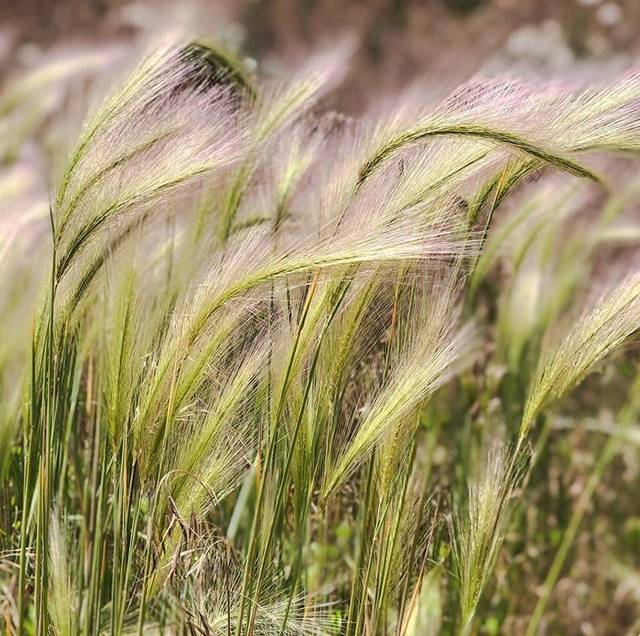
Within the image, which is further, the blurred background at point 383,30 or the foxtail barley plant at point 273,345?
the blurred background at point 383,30

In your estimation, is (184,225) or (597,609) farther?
(597,609)

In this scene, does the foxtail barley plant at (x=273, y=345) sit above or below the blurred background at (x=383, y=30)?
below

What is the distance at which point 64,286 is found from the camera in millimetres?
1316

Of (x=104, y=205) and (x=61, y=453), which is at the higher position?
(x=104, y=205)

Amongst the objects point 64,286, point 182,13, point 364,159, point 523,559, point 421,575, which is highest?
point 182,13

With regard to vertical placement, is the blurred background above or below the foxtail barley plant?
above

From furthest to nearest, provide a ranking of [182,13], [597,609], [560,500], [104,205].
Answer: [597,609] < [560,500] < [182,13] < [104,205]

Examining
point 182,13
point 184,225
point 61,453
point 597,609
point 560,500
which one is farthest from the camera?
point 597,609

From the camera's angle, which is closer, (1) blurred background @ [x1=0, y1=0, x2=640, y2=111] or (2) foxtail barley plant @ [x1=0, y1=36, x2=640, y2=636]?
(2) foxtail barley plant @ [x1=0, y1=36, x2=640, y2=636]

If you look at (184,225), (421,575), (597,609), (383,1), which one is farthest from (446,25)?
(421,575)

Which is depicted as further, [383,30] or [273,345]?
[383,30]

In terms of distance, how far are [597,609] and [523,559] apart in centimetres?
44

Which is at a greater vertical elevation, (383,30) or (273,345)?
(383,30)

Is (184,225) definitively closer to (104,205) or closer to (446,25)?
(104,205)
